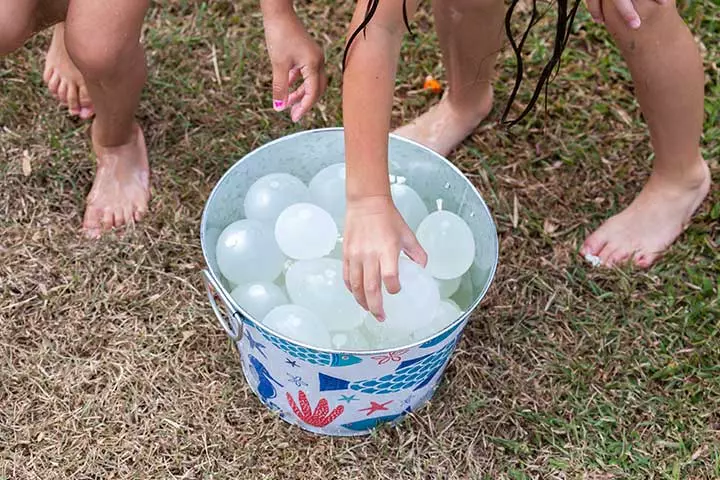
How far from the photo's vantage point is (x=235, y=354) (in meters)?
1.63

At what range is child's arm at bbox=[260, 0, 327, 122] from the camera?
140cm

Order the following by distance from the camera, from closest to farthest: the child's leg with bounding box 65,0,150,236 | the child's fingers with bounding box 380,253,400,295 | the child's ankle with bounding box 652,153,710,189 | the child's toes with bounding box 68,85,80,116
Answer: the child's fingers with bounding box 380,253,400,295, the child's leg with bounding box 65,0,150,236, the child's ankle with bounding box 652,153,710,189, the child's toes with bounding box 68,85,80,116

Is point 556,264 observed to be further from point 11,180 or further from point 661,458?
point 11,180

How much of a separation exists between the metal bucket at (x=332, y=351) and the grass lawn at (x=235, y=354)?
8 centimetres

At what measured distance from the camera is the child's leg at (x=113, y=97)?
1505mm

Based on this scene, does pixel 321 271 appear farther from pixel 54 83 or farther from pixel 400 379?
pixel 54 83

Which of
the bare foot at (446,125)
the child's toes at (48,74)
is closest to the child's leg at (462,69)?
the bare foot at (446,125)

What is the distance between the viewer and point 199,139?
1.92m

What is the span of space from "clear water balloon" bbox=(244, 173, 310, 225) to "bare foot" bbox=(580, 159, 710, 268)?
635 millimetres

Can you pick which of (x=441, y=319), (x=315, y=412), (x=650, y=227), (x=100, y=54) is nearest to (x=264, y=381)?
(x=315, y=412)

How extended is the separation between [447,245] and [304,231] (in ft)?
0.78

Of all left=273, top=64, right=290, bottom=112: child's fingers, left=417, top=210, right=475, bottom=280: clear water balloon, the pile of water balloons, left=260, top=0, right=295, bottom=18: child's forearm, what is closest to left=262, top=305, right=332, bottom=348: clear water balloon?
the pile of water balloons

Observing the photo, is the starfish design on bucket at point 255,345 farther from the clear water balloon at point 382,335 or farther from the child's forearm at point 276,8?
the child's forearm at point 276,8

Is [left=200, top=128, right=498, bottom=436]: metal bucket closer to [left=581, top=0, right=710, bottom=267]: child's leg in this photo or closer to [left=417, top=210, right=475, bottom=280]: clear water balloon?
[left=417, top=210, right=475, bottom=280]: clear water balloon
